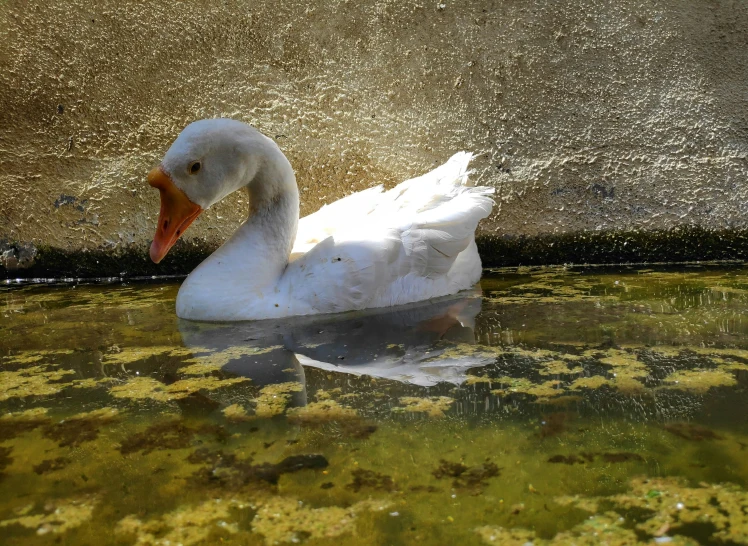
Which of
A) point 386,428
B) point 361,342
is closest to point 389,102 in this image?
point 361,342

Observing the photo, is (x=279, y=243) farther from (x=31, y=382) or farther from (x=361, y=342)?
(x=31, y=382)

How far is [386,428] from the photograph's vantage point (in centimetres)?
222

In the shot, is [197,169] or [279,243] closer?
[197,169]

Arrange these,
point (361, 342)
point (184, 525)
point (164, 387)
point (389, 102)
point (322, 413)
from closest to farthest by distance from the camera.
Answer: point (184, 525)
point (322, 413)
point (164, 387)
point (361, 342)
point (389, 102)

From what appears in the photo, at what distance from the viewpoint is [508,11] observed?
5.39 meters

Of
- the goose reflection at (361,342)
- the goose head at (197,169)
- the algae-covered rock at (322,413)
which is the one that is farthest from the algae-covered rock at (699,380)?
the goose head at (197,169)

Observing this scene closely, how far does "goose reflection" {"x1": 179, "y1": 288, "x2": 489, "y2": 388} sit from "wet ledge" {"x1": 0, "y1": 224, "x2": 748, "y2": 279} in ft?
3.63

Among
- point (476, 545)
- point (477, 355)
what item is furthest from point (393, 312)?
point (476, 545)

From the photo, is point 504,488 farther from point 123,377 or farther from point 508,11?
point 508,11

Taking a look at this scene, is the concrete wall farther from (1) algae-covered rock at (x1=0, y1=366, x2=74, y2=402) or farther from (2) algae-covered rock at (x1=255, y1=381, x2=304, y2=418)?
(2) algae-covered rock at (x1=255, y1=381, x2=304, y2=418)

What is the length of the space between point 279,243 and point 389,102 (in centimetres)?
189

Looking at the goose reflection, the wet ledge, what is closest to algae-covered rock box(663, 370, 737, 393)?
the goose reflection

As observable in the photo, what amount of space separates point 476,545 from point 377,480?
37cm

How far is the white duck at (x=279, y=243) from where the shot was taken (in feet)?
11.5
